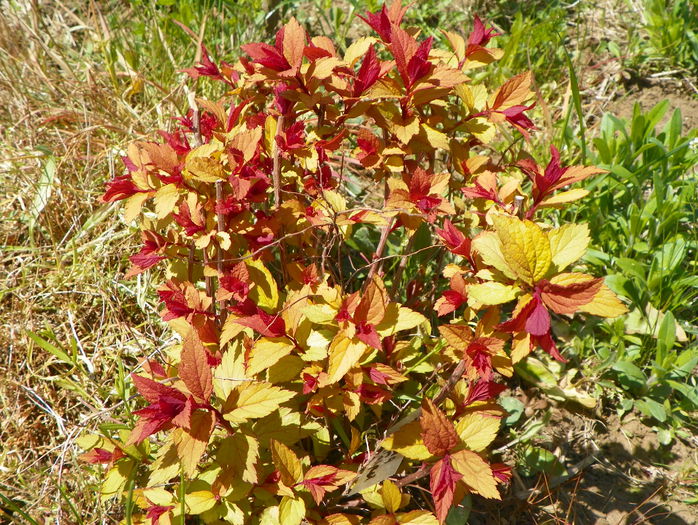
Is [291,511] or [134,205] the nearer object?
[291,511]

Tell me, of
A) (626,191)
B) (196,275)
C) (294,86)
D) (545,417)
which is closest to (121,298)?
(196,275)

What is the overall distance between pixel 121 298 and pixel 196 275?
25.3 inches

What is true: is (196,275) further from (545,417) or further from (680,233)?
(680,233)

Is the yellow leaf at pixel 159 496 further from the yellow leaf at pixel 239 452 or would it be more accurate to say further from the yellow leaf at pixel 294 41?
the yellow leaf at pixel 294 41

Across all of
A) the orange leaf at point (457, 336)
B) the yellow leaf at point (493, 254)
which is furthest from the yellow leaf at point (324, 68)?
the orange leaf at point (457, 336)

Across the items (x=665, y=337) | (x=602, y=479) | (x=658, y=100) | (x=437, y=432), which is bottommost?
(x=602, y=479)

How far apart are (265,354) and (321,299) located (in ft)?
0.72

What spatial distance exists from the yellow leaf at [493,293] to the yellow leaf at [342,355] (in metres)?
0.28

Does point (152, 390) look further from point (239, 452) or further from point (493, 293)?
point (493, 293)

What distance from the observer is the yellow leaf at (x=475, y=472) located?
1.21 m

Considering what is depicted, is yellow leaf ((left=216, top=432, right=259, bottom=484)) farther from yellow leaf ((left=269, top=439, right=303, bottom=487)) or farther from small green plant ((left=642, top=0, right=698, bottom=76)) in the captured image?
small green plant ((left=642, top=0, right=698, bottom=76))

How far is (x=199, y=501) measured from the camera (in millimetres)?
1337

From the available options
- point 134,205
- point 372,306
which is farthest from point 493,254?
point 134,205

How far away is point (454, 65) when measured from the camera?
1.58 m
